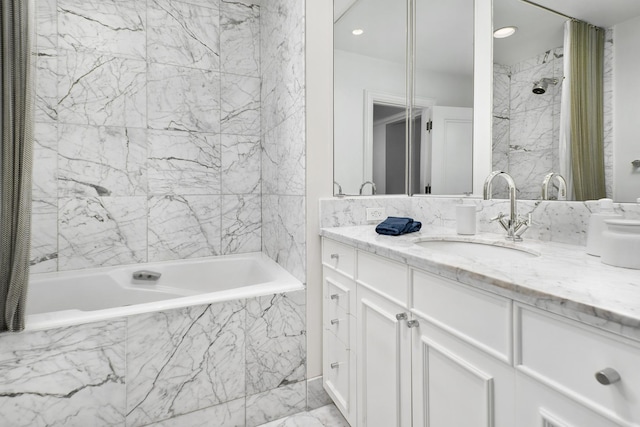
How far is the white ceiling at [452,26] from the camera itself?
1071mm

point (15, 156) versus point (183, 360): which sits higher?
point (15, 156)

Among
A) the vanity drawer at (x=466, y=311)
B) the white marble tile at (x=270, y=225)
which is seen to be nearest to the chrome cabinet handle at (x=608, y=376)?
the vanity drawer at (x=466, y=311)

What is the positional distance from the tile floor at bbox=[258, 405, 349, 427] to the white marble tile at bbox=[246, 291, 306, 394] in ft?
0.15

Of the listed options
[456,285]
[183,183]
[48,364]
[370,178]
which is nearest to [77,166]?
[183,183]

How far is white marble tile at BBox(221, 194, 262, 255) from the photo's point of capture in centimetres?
257

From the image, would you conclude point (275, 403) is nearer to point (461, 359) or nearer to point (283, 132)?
point (461, 359)

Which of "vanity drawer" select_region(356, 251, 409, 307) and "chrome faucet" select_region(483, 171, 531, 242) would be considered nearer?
"vanity drawer" select_region(356, 251, 409, 307)

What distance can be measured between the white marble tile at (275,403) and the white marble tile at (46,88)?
2084 millimetres

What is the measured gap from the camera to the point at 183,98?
2.38m

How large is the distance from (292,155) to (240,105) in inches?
37.3

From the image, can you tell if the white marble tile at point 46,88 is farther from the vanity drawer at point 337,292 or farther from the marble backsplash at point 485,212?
the vanity drawer at point 337,292

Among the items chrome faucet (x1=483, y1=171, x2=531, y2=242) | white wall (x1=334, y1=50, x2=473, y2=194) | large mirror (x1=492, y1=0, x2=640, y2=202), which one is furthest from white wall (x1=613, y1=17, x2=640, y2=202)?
white wall (x1=334, y1=50, x2=473, y2=194)

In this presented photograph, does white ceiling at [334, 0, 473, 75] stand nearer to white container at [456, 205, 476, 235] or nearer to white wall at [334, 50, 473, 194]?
white wall at [334, 50, 473, 194]

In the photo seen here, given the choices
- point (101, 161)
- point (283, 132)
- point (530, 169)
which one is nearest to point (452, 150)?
point (530, 169)
